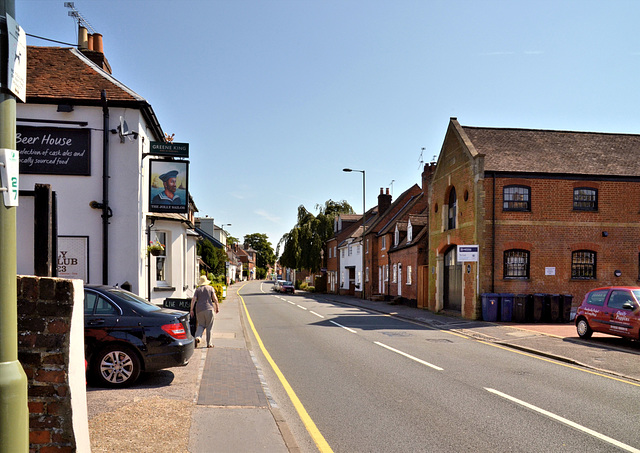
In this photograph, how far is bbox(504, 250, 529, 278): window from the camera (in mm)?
22812

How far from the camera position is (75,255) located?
13.3 m

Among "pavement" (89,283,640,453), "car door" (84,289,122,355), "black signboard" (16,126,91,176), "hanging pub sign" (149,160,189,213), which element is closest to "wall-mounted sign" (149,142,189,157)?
"hanging pub sign" (149,160,189,213)

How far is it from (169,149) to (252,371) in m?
6.85

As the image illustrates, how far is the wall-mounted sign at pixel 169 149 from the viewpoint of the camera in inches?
554

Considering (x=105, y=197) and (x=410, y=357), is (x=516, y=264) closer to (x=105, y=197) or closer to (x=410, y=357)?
(x=410, y=357)

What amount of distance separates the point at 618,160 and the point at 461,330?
12.6 m

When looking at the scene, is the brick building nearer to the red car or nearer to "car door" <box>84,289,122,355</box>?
the red car

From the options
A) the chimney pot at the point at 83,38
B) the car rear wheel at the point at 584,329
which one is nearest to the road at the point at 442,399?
the car rear wheel at the point at 584,329

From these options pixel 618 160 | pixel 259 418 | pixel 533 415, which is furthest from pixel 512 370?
pixel 618 160

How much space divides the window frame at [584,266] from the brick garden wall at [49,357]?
23.2m

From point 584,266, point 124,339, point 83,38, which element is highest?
point 83,38

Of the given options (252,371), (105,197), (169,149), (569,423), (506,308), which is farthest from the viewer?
(506,308)

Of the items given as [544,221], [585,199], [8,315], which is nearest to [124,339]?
[8,315]

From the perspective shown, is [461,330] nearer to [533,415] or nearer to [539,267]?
[539,267]
